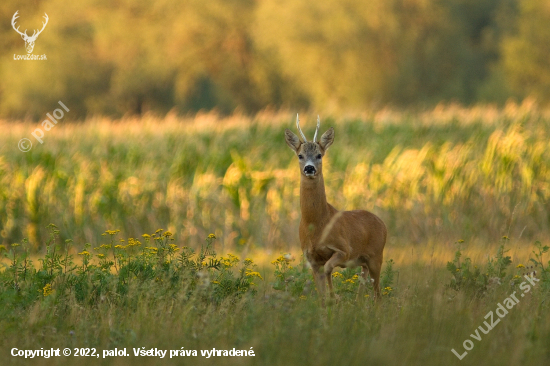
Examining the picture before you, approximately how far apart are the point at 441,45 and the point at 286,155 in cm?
3251

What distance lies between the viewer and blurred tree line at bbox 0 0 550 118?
1670 inches

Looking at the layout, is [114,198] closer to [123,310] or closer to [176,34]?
[123,310]

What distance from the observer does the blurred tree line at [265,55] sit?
4241 cm

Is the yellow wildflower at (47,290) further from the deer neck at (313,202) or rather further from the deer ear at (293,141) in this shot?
the deer ear at (293,141)

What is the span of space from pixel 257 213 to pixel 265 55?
33.3 metres

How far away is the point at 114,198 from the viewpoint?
13398 mm

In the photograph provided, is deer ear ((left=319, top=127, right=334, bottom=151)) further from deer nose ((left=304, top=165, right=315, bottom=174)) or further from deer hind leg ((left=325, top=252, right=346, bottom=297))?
deer hind leg ((left=325, top=252, right=346, bottom=297))

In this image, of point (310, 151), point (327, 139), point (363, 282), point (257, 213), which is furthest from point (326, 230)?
point (257, 213)

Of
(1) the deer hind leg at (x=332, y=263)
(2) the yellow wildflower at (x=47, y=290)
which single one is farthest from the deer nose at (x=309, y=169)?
(2) the yellow wildflower at (x=47, y=290)

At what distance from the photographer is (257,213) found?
1359 centimetres

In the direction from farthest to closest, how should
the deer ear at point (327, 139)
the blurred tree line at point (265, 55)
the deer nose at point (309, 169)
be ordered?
the blurred tree line at point (265, 55)
the deer ear at point (327, 139)
the deer nose at point (309, 169)

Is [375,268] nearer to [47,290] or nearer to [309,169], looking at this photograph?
[309,169]

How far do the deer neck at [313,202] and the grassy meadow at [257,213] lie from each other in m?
0.57

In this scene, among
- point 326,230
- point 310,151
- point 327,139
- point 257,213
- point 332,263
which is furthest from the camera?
point 257,213
